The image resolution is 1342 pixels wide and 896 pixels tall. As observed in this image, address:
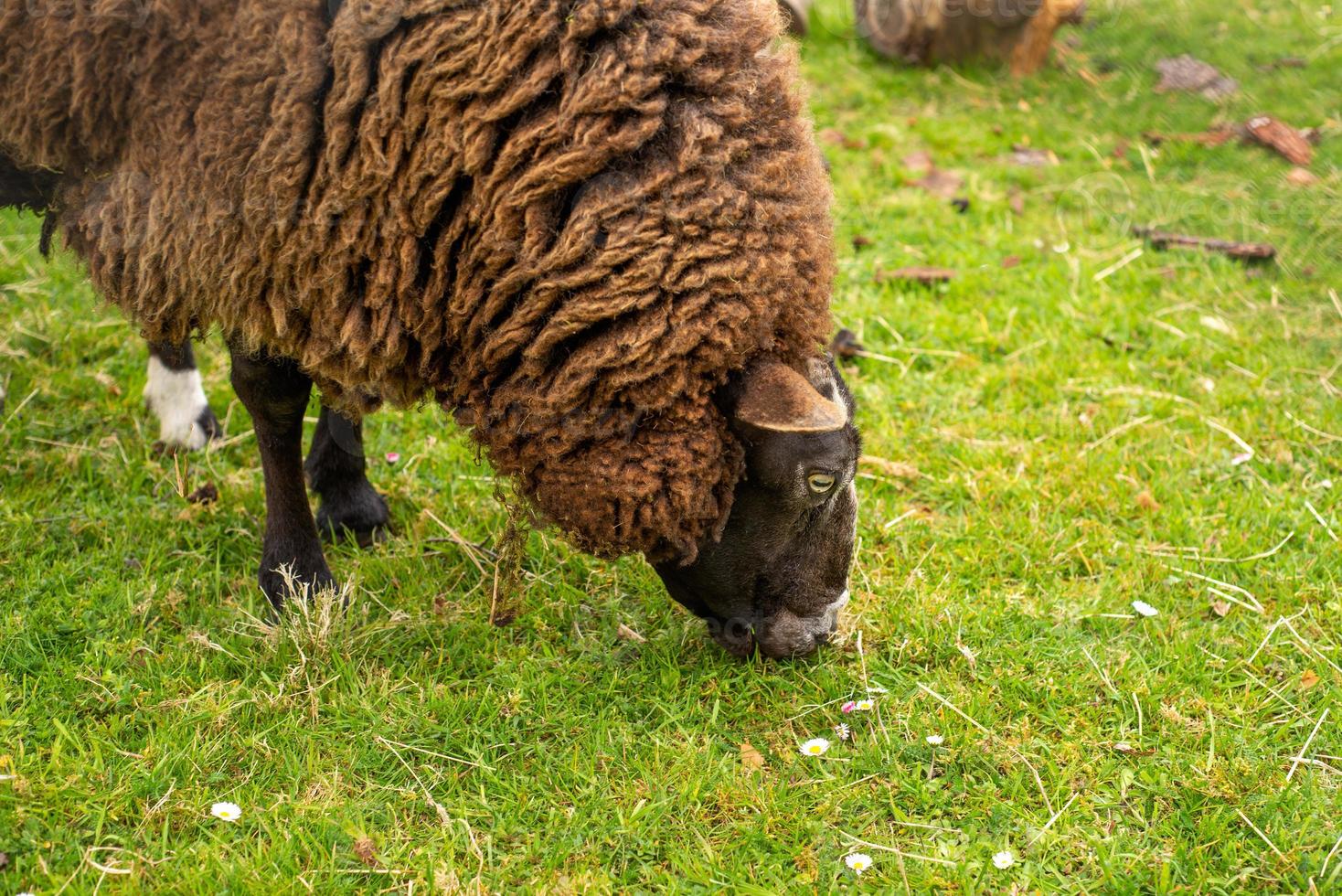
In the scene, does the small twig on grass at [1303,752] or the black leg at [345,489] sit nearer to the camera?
the small twig on grass at [1303,752]

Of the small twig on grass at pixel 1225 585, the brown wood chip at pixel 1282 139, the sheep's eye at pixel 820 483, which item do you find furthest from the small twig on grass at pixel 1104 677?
the brown wood chip at pixel 1282 139

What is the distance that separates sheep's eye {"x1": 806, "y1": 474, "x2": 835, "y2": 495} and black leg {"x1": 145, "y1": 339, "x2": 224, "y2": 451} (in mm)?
2903

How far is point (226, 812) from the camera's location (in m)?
3.25

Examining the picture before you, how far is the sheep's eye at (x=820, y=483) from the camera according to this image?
10.8 ft

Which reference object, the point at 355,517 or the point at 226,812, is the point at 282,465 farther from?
the point at 226,812

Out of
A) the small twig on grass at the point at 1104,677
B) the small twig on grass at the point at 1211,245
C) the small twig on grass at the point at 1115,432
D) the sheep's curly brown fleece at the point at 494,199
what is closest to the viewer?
the sheep's curly brown fleece at the point at 494,199

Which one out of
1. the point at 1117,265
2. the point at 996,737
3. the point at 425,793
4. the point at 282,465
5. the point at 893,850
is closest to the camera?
the point at 893,850

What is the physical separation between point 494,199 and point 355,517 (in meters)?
1.93

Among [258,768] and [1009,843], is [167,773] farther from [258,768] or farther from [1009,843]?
[1009,843]

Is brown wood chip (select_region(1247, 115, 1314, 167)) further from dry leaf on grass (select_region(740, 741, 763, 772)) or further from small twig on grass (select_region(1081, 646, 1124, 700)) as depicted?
dry leaf on grass (select_region(740, 741, 763, 772))

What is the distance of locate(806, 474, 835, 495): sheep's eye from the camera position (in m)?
3.29

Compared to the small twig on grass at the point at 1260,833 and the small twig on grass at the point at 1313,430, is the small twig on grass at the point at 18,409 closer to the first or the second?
the small twig on grass at the point at 1260,833

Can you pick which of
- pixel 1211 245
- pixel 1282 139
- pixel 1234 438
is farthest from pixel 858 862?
pixel 1282 139

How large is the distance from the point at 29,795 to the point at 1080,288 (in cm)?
531
